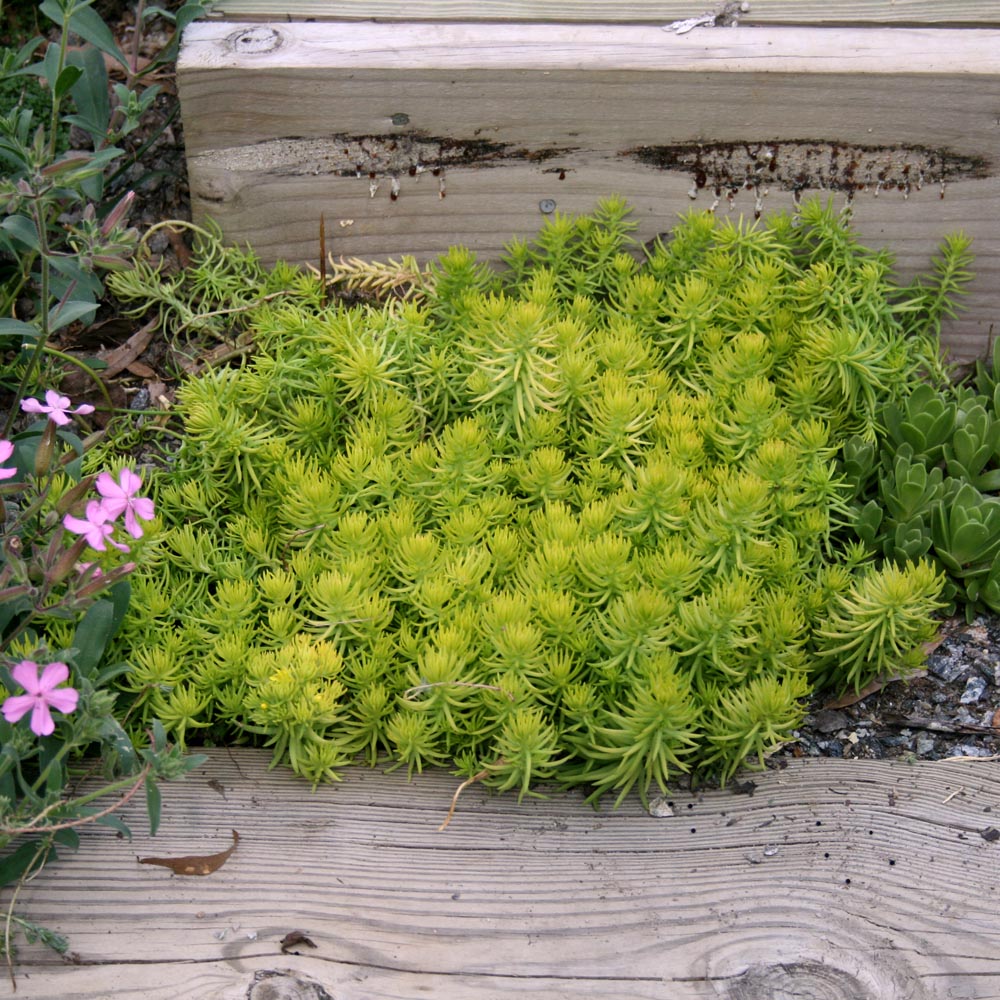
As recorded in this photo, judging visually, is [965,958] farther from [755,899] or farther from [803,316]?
[803,316]

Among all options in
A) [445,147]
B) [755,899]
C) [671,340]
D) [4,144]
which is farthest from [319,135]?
[755,899]

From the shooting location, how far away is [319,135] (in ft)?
8.48

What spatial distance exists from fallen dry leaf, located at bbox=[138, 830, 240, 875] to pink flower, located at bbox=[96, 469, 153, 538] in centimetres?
56

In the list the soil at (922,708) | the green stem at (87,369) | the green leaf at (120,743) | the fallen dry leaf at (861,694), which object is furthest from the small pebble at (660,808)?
the green stem at (87,369)

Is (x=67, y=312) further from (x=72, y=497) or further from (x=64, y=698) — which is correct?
(x=64, y=698)

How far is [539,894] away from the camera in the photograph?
1.75 meters

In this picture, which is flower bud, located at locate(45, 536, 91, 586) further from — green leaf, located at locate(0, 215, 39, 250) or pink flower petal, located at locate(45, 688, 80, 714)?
green leaf, located at locate(0, 215, 39, 250)

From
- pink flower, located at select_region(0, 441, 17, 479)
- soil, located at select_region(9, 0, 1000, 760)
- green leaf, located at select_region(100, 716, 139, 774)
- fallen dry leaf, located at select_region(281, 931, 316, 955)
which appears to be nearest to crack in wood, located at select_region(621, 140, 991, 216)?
soil, located at select_region(9, 0, 1000, 760)

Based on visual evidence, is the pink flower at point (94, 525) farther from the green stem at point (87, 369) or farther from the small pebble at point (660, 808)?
the small pebble at point (660, 808)

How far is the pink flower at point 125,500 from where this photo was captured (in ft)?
5.41

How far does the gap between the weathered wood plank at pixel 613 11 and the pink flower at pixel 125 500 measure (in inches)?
62.7

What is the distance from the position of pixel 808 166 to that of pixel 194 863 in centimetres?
206

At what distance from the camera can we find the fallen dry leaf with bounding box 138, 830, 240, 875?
177cm

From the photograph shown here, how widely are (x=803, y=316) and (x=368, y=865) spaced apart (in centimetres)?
160
